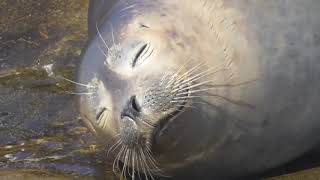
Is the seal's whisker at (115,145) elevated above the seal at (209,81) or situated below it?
below

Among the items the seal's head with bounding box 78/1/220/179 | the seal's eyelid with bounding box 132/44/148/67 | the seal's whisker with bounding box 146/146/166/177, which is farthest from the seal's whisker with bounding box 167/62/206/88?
the seal's whisker with bounding box 146/146/166/177

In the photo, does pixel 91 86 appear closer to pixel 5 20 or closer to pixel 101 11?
pixel 101 11

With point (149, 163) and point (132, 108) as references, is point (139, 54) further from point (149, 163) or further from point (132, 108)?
point (149, 163)

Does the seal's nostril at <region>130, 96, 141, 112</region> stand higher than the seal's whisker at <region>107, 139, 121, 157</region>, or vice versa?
the seal's nostril at <region>130, 96, 141, 112</region>

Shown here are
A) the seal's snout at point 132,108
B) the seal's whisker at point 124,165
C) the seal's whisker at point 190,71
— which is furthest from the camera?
the seal's whisker at point 124,165

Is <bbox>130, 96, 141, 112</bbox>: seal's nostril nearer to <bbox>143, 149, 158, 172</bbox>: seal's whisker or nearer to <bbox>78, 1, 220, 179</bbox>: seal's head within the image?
<bbox>78, 1, 220, 179</bbox>: seal's head

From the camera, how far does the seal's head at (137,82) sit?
13.2 ft

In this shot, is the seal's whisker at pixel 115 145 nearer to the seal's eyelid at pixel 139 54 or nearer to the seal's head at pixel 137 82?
the seal's head at pixel 137 82

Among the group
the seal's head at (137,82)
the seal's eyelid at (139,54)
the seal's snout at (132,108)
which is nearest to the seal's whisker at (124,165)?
the seal's head at (137,82)

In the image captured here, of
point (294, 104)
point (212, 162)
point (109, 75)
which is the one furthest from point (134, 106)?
point (294, 104)

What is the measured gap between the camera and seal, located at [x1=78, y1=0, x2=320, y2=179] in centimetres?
417

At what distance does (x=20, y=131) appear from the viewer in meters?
5.59

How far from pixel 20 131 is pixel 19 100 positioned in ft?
1.61

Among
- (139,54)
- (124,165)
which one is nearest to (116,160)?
(124,165)
